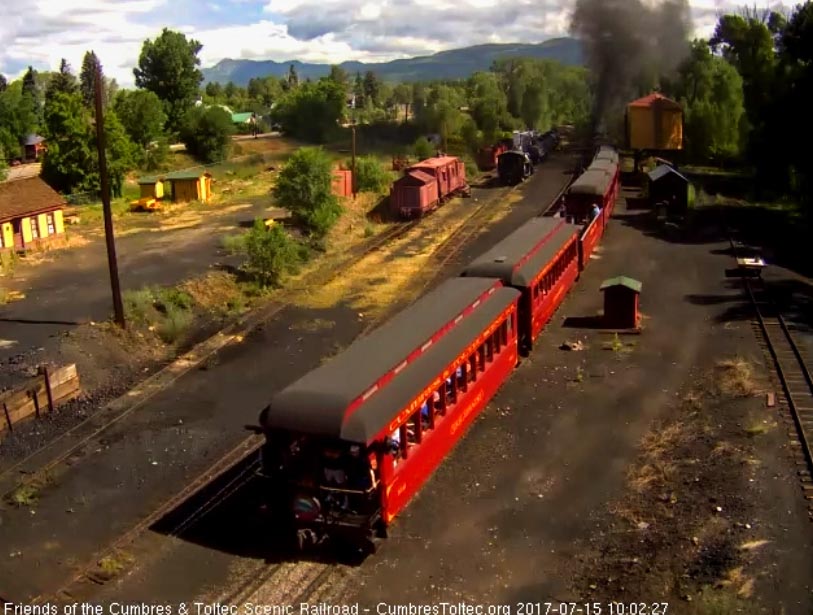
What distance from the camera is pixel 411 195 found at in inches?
1791

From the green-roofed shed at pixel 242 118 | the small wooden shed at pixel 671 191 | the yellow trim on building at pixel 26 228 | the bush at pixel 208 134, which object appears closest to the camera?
the yellow trim on building at pixel 26 228

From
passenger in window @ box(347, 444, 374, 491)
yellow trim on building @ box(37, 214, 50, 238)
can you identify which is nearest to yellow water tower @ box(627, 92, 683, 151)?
yellow trim on building @ box(37, 214, 50, 238)

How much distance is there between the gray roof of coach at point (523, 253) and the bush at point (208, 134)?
2073 inches

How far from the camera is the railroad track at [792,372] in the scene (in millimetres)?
16656

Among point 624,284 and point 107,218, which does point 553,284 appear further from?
point 107,218

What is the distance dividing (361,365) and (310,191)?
26.2m

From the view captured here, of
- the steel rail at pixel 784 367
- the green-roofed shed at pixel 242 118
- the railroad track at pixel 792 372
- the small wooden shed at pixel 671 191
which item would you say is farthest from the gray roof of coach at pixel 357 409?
the green-roofed shed at pixel 242 118

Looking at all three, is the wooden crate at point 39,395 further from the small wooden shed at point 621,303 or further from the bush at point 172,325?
the small wooden shed at point 621,303

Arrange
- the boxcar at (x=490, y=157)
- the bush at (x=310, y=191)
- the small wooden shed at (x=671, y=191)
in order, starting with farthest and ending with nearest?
the boxcar at (x=490, y=157)
the small wooden shed at (x=671, y=191)
the bush at (x=310, y=191)

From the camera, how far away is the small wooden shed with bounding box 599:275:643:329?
25438 mm

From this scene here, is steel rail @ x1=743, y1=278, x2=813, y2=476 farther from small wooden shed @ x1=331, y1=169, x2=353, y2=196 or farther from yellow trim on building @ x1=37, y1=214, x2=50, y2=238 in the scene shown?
yellow trim on building @ x1=37, y1=214, x2=50, y2=238

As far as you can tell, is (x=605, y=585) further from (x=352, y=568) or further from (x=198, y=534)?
(x=198, y=534)

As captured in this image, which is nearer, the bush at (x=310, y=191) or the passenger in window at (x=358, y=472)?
the passenger in window at (x=358, y=472)

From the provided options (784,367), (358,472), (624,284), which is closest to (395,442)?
(358,472)
